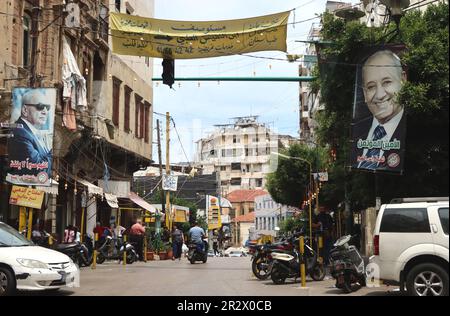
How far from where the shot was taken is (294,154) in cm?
4784

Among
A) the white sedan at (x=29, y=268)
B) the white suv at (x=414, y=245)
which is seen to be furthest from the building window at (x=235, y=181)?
the white suv at (x=414, y=245)

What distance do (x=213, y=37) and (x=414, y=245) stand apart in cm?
1062

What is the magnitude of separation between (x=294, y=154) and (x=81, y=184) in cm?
2411

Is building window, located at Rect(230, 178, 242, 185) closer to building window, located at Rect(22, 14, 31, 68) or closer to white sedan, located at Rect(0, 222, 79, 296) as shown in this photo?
building window, located at Rect(22, 14, 31, 68)

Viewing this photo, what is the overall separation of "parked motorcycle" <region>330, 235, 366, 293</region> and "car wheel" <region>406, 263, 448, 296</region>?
2.76 metres

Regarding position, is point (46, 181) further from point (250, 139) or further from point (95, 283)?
point (250, 139)

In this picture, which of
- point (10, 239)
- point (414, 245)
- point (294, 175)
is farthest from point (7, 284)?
point (294, 175)

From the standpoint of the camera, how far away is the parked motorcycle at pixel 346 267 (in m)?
13.6

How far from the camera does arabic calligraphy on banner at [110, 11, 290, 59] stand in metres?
19.1

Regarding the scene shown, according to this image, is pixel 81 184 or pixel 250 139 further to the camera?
pixel 250 139

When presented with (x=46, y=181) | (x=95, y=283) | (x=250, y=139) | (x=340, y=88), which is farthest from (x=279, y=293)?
(x=250, y=139)

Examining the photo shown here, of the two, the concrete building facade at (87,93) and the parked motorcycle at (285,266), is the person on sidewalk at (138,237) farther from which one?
the parked motorcycle at (285,266)

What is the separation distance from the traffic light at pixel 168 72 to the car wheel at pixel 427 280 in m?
9.31

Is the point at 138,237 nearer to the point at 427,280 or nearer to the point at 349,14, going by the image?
the point at 349,14
